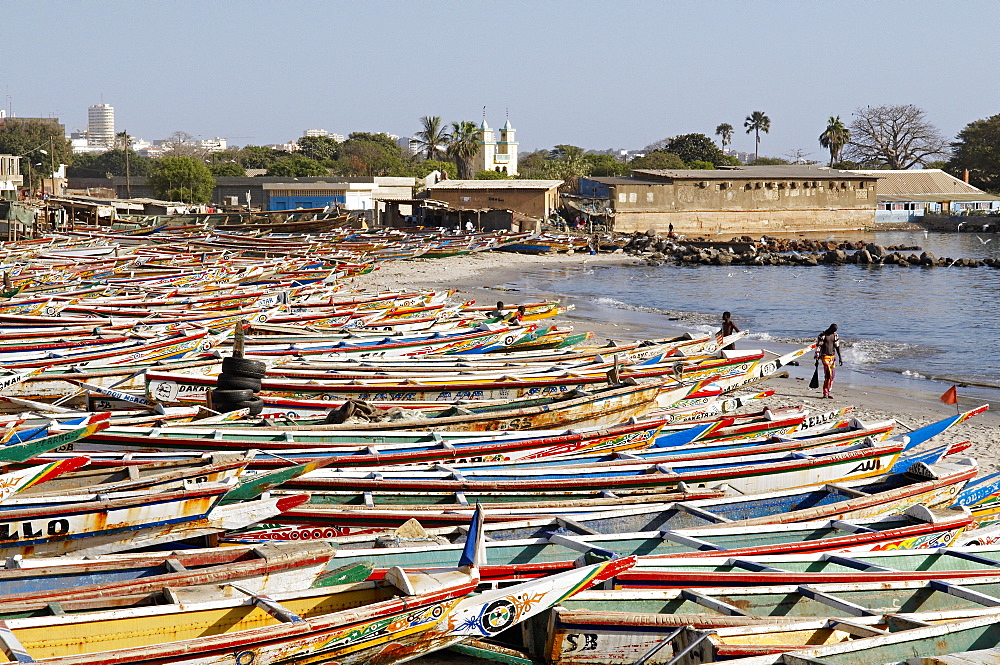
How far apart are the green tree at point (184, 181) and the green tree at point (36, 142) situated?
19.5 metres

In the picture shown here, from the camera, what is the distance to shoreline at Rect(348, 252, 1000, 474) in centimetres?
1712

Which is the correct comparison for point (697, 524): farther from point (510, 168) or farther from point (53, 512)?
point (510, 168)

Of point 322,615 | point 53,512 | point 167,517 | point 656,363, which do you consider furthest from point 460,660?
point 656,363

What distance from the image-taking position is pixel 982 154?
343ft

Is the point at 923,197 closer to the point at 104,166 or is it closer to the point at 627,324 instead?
the point at 627,324

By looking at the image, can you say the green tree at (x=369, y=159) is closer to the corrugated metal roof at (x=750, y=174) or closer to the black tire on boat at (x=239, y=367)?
the corrugated metal roof at (x=750, y=174)

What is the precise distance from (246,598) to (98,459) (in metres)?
4.08

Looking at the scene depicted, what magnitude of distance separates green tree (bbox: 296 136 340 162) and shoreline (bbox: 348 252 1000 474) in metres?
64.7

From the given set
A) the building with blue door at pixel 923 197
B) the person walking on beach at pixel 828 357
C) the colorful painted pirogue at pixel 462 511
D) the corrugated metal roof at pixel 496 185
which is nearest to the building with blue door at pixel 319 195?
the corrugated metal roof at pixel 496 185

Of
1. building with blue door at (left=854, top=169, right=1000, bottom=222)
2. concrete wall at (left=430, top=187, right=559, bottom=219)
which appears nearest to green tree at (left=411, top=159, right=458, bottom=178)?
concrete wall at (left=430, top=187, right=559, bottom=219)

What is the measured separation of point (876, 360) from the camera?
82.0 feet

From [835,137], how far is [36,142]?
3330 inches

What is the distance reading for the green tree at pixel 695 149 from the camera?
106 m

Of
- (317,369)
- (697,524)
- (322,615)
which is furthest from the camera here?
(317,369)
